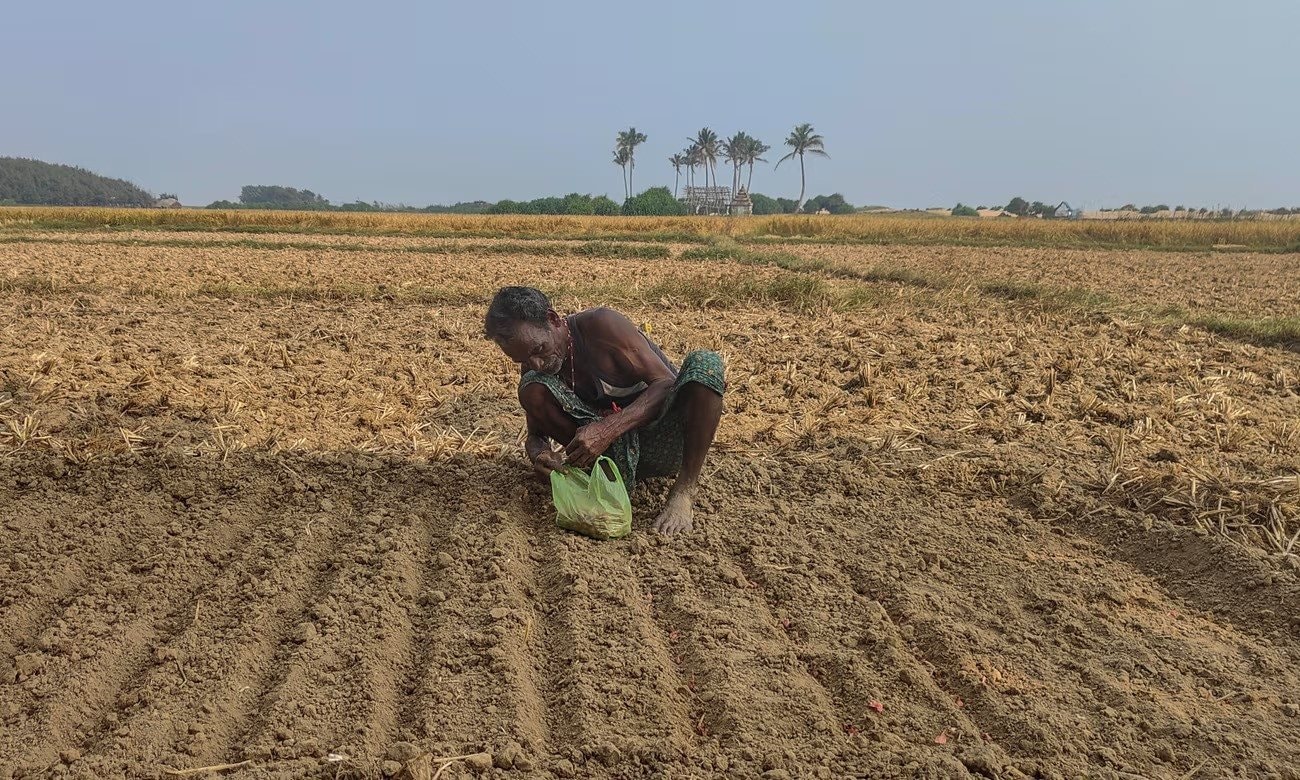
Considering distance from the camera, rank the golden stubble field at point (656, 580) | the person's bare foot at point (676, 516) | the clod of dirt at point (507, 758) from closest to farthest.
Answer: the clod of dirt at point (507, 758) → the golden stubble field at point (656, 580) → the person's bare foot at point (676, 516)

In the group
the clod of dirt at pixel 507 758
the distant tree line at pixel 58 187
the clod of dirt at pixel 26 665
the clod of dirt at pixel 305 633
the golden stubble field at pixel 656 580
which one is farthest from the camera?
the distant tree line at pixel 58 187

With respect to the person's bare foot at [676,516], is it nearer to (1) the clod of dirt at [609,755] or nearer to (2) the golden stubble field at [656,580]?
(2) the golden stubble field at [656,580]

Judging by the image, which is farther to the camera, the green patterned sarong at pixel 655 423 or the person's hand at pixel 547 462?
the person's hand at pixel 547 462

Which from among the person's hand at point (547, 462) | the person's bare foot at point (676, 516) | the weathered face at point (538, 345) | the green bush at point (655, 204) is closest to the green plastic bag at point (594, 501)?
the person's hand at point (547, 462)

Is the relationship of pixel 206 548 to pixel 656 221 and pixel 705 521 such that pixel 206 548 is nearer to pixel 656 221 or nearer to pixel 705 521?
pixel 705 521

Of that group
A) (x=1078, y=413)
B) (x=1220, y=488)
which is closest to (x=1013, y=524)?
(x=1220, y=488)

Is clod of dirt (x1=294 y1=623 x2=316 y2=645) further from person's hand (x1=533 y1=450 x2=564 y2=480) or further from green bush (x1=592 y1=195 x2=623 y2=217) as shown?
green bush (x1=592 y1=195 x2=623 y2=217)

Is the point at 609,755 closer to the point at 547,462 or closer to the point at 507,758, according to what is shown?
the point at 507,758

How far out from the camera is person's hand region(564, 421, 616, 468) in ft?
9.86

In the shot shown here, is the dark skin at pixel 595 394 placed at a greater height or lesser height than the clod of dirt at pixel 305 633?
greater

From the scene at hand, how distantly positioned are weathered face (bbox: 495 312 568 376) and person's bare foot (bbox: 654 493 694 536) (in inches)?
28.2

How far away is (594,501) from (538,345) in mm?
645

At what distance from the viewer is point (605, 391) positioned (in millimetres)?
3242

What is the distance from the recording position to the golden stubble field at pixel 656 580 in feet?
6.94
